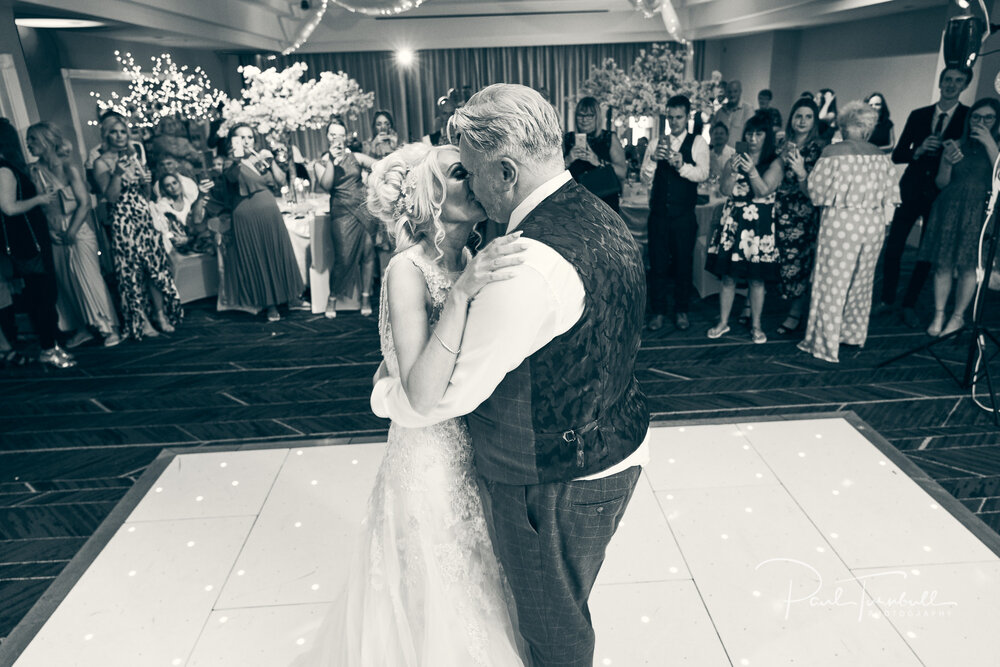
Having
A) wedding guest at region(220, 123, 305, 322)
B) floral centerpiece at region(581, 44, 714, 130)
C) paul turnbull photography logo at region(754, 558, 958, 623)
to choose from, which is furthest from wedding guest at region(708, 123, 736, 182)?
paul turnbull photography logo at region(754, 558, 958, 623)

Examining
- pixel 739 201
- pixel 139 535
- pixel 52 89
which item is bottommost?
pixel 139 535

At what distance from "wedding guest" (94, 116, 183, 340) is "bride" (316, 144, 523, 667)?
4041 mm

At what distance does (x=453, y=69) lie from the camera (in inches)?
536

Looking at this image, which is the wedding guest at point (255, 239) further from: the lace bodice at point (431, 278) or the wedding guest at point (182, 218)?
the lace bodice at point (431, 278)

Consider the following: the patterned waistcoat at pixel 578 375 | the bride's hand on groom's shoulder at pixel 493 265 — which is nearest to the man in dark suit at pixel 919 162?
the patterned waistcoat at pixel 578 375

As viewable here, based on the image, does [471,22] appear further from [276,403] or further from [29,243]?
[276,403]

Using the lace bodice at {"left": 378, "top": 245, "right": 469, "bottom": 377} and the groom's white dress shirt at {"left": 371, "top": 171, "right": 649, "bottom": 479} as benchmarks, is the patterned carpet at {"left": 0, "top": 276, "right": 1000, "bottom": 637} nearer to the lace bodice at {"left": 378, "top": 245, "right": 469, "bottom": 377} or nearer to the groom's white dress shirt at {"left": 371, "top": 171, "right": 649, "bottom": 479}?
the lace bodice at {"left": 378, "top": 245, "right": 469, "bottom": 377}

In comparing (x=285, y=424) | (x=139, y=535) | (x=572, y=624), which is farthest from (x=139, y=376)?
(x=572, y=624)

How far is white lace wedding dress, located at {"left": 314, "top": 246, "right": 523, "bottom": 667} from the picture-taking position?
1.54 m

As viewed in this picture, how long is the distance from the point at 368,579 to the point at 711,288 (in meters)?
4.34

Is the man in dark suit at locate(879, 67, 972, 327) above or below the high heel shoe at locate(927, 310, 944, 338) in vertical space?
above

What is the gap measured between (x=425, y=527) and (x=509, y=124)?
901 mm

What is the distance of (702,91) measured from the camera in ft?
18.6

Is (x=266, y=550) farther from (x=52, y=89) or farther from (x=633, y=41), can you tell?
(x=633, y=41)
